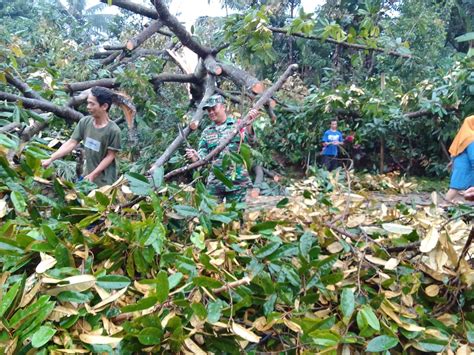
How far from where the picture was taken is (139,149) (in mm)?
6352

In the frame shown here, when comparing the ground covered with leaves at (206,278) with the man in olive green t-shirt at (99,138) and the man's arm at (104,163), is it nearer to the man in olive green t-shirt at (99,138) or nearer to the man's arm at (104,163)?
the man's arm at (104,163)

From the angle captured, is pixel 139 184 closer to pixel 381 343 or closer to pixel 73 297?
pixel 73 297

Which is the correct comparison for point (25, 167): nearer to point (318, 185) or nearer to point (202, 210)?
point (202, 210)

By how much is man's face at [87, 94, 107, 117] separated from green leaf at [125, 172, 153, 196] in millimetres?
1861

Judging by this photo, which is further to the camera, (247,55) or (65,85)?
(247,55)

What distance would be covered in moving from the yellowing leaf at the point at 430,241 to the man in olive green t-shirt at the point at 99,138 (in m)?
2.31

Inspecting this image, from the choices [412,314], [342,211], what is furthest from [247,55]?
[412,314]

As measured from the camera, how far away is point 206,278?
1.00m

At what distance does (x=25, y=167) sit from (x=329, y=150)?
599 cm

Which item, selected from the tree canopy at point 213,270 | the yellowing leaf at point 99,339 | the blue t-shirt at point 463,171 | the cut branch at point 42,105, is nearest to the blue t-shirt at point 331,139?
the blue t-shirt at point 463,171

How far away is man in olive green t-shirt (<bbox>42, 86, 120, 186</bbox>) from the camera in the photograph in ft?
9.73

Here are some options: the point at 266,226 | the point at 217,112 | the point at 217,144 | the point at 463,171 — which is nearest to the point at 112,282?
the point at 266,226

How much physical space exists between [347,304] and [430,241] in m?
0.28

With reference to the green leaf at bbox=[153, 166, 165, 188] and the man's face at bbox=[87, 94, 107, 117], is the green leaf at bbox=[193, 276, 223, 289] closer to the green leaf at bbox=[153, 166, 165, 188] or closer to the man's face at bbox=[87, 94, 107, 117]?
the green leaf at bbox=[153, 166, 165, 188]
